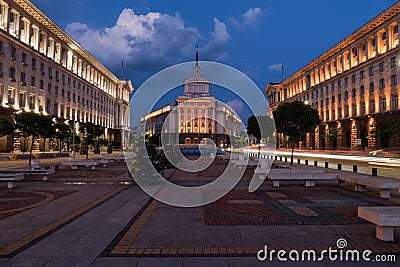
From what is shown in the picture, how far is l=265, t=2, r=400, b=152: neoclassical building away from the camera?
156 feet

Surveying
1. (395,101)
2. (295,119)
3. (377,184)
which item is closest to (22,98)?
(295,119)

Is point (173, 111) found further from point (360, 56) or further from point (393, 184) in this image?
point (393, 184)

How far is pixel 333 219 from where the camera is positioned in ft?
27.4

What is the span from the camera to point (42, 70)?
55250mm

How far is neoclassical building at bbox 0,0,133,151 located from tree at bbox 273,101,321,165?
35.0m

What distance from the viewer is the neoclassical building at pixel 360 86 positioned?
47.5 meters

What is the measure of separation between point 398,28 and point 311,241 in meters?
49.9

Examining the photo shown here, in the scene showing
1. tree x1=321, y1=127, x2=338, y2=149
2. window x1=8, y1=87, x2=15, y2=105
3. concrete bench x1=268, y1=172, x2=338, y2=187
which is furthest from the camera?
tree x1=321, y1=127, x2=338, y2=149

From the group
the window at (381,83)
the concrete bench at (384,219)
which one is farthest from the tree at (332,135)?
the concrete bench at (384,219)

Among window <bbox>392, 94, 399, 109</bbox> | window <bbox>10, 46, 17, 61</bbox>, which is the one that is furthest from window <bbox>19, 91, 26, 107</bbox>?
window <bbox>392, 94, 399, 109</bbox>

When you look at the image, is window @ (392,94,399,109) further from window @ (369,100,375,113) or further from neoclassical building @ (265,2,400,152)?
window @ (369,100,375,113)

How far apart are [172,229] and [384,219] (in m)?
4.20

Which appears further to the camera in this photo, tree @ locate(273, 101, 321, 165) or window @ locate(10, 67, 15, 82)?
window @ locate(10, 67, 15, 82)

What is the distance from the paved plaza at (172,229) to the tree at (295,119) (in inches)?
548
